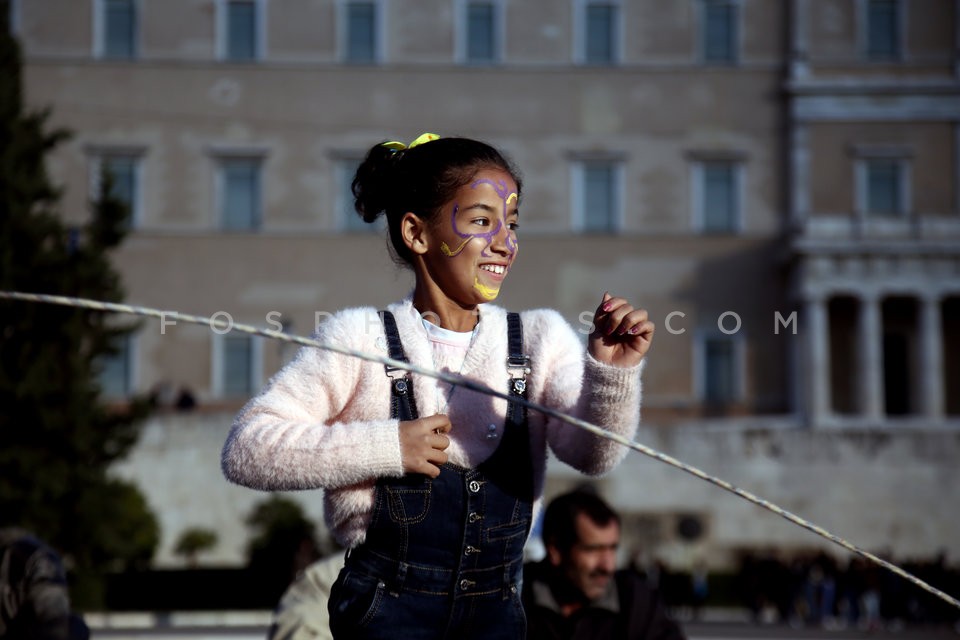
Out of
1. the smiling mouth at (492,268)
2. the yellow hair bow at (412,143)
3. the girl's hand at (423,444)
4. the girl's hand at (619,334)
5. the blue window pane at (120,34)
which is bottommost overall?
the girl's hand at (423,444)

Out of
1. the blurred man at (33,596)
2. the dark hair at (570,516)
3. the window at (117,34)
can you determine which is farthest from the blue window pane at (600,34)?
the blurred man at (33,596)

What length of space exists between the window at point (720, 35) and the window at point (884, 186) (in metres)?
4.42

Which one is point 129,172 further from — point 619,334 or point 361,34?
point 619,334

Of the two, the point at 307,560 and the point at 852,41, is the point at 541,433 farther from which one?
the point at 852,41

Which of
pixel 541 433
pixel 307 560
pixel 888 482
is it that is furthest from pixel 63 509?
pixel 541 433

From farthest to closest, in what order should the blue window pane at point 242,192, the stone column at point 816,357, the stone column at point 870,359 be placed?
1. the blue window pane at point 242,192
2. the stone column at point 816,357
3. the stone column at point 870,359

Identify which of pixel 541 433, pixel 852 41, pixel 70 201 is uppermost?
pixel 852 41

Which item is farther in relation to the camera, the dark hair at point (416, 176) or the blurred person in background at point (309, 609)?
the blurred person in background at point (309, 609)

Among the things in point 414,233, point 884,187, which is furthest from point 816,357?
point 414,233

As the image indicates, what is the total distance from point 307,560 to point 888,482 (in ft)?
92.2

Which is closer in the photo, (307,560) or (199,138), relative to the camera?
(307,560)

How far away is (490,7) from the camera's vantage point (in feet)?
139

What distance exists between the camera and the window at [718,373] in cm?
4112

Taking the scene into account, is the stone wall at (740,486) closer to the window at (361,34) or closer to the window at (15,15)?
the window at (361,34)
